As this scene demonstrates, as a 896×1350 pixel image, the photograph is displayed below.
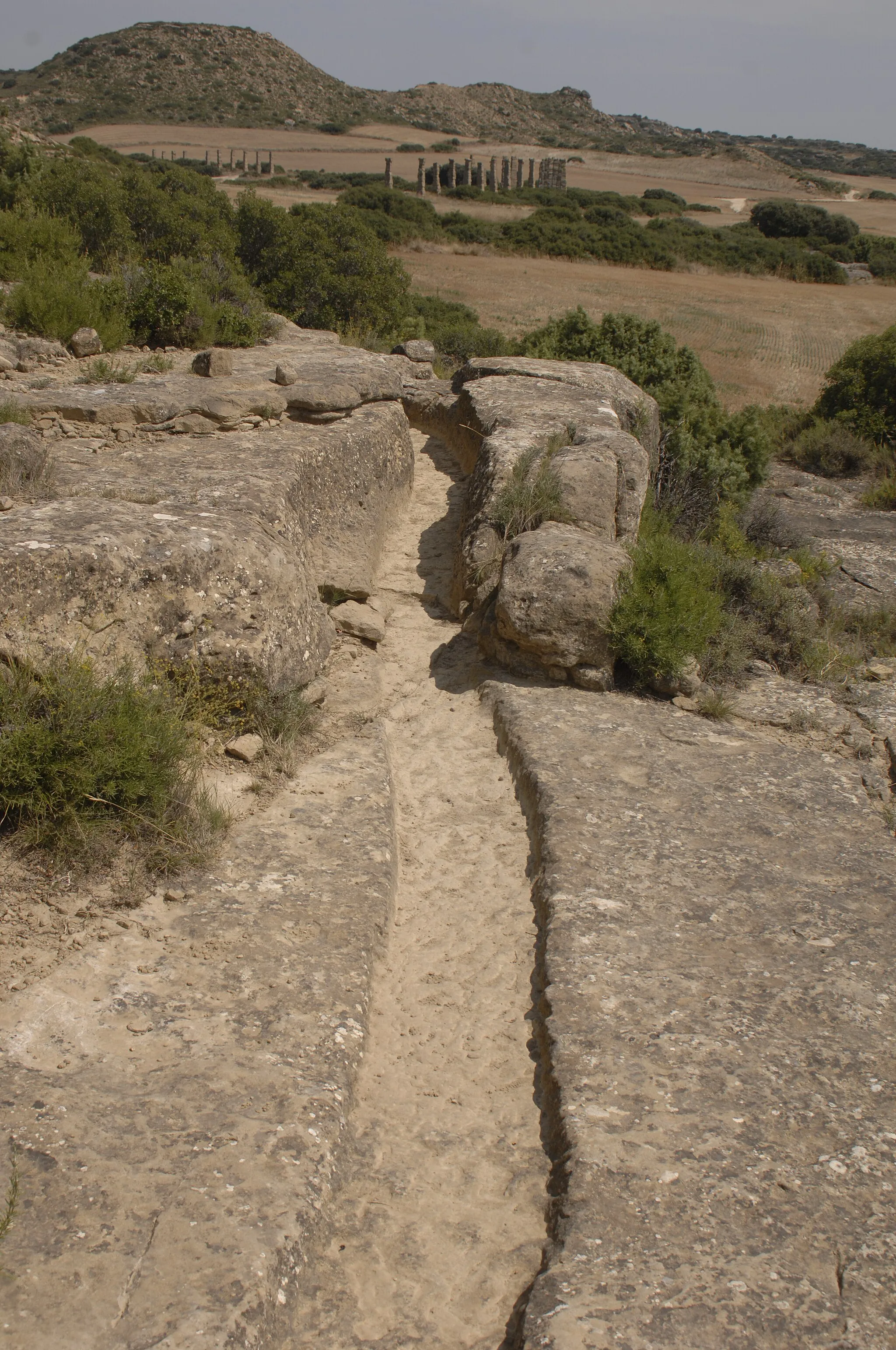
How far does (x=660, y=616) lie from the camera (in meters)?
6.42

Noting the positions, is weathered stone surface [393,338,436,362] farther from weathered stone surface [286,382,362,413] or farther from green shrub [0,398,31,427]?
green shrub [0,398,31,427]

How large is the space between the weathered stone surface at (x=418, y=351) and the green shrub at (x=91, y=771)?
857 cm

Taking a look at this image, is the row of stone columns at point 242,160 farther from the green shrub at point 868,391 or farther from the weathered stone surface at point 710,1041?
the weathered stone surface at point 710,1041

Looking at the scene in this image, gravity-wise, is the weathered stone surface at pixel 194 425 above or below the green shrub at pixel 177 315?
below

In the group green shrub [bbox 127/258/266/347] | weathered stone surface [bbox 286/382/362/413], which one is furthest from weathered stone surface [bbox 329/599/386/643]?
green shrub [bbox 127/258/266/347]

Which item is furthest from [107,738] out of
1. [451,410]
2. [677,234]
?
[677,234]

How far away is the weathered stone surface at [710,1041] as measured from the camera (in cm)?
283

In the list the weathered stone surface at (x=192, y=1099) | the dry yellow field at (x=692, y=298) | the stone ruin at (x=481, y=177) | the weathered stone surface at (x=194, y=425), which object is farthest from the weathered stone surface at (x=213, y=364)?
the stone ruin at (x=481, y=177)

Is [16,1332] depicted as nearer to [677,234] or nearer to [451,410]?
[451,410]

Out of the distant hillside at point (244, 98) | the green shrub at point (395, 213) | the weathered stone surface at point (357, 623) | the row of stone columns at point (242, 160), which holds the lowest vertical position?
the weathered stone surface at point (357, 623)

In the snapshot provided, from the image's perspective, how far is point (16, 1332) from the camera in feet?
8.42

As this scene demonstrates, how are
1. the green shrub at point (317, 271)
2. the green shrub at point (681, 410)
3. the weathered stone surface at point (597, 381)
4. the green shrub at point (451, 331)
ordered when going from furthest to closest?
1. the green shrub at point (317, 271)
2. the green shrub at point (451, 331)
3. the green shrub at point (681, 410)
4. the weathered stone surface at point (597, 381)

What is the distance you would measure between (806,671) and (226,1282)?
588 centimetres

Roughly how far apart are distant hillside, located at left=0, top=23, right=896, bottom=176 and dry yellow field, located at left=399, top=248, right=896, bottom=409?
36270 mm
